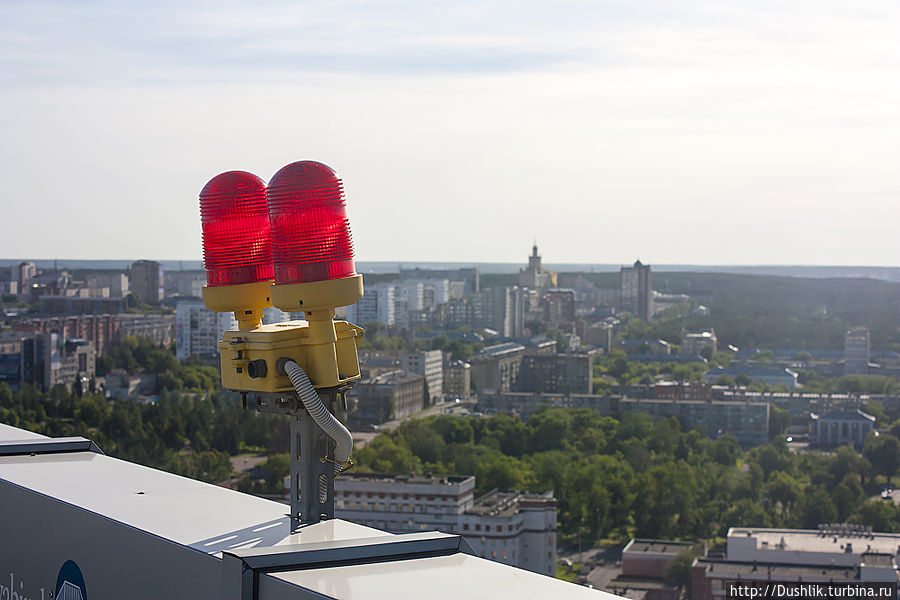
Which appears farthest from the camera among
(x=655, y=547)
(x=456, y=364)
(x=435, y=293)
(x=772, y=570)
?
(x=435, y=293)

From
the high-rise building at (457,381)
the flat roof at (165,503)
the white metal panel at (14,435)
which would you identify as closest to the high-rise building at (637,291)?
the high-rise building at (457,381)

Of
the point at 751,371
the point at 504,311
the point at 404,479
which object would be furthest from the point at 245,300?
the point at 504,311

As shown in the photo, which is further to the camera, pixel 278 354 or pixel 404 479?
pixel 404 479

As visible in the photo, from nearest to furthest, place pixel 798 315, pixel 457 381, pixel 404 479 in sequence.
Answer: pixel 404 479 < pixel 457 381 < pixel 798 315

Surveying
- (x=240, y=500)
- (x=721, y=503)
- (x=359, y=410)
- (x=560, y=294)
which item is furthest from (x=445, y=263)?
(x=240, y=500)

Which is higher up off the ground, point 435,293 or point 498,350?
point 435,293

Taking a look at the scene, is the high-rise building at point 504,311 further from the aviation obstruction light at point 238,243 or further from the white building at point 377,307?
the aviation obstruction light at point 238,243

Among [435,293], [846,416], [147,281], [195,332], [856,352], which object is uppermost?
[147,281]

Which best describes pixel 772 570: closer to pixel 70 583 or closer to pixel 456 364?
pixel 70 583
